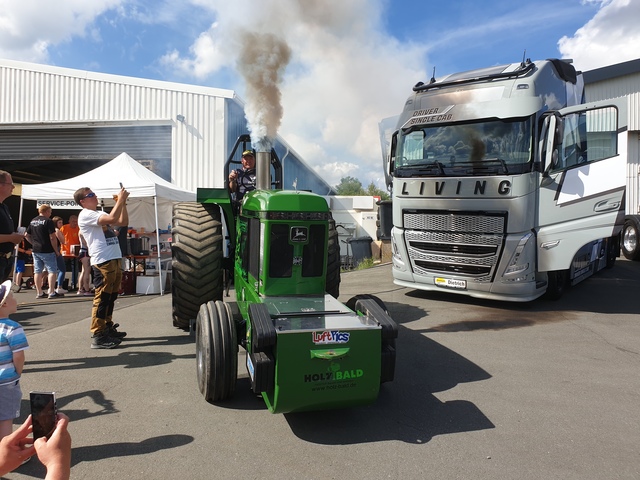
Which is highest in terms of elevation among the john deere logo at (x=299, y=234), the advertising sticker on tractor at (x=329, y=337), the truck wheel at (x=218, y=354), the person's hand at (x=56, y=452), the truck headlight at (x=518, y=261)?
the john deere logo at (x=299, y=234)

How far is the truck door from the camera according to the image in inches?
265

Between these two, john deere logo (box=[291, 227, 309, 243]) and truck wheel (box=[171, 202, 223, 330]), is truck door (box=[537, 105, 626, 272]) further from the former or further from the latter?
truck wheel (box=[171, 202, 223, 330])

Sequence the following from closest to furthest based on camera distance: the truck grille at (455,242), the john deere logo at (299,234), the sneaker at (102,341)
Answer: the john deere logo at (299,234)
the sneaker at (102,341)
the truck grille at (455,242)

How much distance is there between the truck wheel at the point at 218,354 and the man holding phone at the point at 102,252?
2.01 m

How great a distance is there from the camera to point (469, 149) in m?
7.05

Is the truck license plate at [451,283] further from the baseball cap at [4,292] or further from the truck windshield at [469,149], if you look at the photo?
the baseball cap at [4,292]

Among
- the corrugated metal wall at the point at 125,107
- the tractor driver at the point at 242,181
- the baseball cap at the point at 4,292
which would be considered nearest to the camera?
the baseball cap at the point at 4,292

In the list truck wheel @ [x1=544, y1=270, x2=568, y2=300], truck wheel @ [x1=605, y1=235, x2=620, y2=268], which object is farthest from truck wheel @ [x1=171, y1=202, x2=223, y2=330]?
truck wheel @ [x1=605, y1=235, x2=620, y2=268]

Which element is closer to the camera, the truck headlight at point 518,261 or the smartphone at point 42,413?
the smartphone at point 42,413

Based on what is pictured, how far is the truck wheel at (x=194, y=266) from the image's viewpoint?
4.86 meters

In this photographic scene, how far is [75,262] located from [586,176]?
420 inches

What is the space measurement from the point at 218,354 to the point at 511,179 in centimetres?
510

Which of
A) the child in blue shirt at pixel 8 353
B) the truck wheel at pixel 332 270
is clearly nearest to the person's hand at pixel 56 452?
the child in blue shirt at pixel 8 353

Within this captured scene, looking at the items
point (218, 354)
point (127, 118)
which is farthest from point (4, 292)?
point (127, 118)
